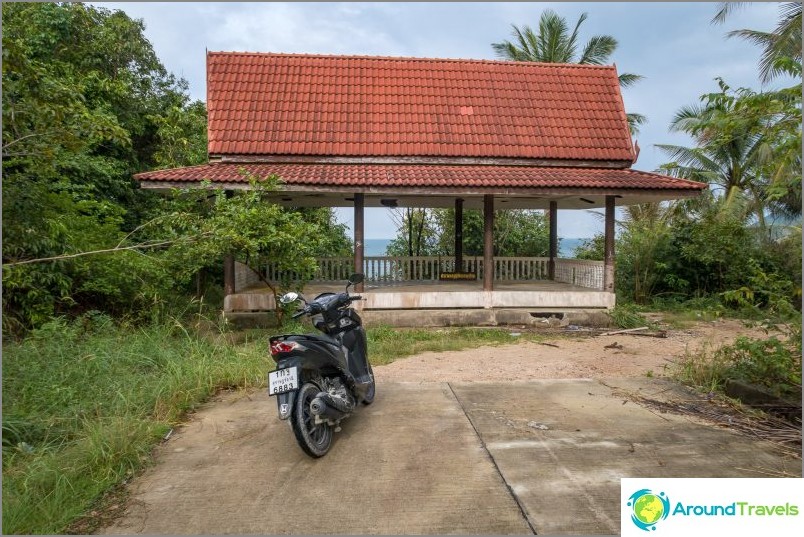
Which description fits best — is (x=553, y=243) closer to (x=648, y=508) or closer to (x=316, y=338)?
(x=316, y=338)

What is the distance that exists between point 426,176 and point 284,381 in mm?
6151

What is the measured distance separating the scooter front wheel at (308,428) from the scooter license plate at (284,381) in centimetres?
9

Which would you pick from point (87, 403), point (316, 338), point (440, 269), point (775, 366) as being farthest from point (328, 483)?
point (440, 269)

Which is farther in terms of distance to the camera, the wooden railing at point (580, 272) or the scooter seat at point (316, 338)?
the wooden railing at point (580, 272)

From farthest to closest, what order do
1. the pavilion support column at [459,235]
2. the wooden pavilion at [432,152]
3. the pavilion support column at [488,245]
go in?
the pavilion support column at [459,235] < the pavilion support column at [488,245] < the wooden pavilion at [432,152]

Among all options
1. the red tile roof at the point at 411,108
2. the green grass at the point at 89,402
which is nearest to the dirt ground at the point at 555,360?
the green grass at the point at 89,402

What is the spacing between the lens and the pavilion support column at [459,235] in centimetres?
1134

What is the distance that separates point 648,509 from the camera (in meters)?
2.69

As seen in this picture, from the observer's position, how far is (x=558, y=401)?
4691mm

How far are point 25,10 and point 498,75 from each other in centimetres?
1013

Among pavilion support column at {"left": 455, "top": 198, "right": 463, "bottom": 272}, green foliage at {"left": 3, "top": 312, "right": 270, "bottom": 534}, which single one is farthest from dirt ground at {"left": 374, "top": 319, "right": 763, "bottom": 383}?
pavilion support column at {"left": 455, "top": 198, "right": 463, "bottom": 272}

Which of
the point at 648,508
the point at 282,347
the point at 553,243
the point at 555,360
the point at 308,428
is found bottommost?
the point at 555,360

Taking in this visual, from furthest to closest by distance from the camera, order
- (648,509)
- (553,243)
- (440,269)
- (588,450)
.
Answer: (553,243)
(440,269)
(588,450)
(648,509)

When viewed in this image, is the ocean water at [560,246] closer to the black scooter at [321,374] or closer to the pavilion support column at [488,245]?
the pavilion support column at [488,245]
